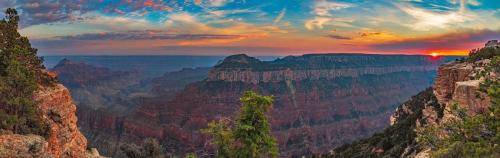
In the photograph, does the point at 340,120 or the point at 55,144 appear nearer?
the point at 55,144

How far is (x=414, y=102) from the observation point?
7294 cm

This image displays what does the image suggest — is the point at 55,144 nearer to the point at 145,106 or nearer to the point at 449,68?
the point at 449,68

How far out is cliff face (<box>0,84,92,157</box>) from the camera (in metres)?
28.0

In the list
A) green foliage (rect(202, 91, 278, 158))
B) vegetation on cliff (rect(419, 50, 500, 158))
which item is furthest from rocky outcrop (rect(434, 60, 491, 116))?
green foliage (rect(202, 91, 278, 158))

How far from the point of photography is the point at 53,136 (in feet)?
110

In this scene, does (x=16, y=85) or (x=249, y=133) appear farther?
(x=249, y=133)

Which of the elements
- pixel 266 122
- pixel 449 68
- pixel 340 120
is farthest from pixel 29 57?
pixel 340 120

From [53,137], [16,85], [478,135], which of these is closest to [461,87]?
[478,135]

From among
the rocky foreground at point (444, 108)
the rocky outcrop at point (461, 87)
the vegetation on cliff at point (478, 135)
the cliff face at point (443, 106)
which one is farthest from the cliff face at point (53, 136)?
the rocky outcrop at point (461, 87)

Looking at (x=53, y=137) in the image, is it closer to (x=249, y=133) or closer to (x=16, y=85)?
(x=16, y=85)

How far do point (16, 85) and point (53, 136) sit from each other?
482 centimetres

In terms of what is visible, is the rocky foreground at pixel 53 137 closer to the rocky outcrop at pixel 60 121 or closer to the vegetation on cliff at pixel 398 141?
the rocky outcrop at pixel 60 121

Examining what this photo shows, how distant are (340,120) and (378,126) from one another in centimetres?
1788

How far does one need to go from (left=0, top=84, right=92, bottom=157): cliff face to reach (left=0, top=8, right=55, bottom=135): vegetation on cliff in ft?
3.80
